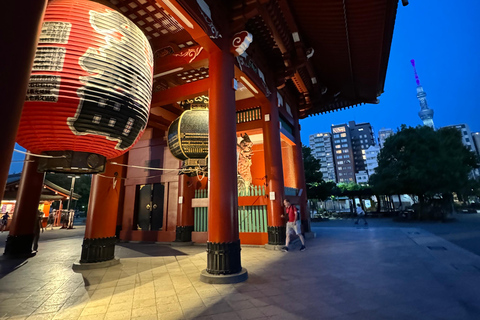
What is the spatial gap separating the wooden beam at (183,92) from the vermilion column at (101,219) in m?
2.27

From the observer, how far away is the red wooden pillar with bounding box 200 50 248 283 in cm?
437

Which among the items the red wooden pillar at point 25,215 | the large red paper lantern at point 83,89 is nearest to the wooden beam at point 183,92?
the large red paper lantern at point 83,89

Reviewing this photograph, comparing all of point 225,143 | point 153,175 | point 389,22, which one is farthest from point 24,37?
point 153,175

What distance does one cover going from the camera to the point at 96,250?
215 inches

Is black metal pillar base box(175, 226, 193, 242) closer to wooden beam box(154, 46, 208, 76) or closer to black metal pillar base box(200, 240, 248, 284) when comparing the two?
black metal pillar base box(200, 240, 248, 284)

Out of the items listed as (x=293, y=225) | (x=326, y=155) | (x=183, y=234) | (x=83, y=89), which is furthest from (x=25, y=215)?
(x=326, y=155)

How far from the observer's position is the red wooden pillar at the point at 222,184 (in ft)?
14.3

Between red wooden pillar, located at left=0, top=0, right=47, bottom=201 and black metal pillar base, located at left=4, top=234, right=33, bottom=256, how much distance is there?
755 centimetres

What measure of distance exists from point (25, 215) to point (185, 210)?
190 inches

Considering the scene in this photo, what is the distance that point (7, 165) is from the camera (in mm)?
1351

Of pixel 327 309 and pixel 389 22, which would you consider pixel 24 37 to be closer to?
pixel 327 309

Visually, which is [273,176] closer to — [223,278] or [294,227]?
[294,227]

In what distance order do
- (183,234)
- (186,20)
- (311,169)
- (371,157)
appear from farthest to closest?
(371,157) < (311,169) < (183,234) < (186,20)

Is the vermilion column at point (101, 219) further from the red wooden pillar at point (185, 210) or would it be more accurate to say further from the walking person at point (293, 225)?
the walking person at point (293, 225)
